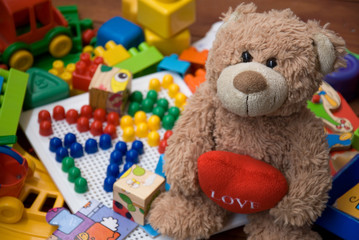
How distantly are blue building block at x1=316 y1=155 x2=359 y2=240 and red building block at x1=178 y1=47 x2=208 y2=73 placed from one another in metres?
0.42

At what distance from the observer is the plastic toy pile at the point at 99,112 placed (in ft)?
2.84

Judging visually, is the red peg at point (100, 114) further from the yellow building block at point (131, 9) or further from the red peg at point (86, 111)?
the yellow building block at point (131, 9)

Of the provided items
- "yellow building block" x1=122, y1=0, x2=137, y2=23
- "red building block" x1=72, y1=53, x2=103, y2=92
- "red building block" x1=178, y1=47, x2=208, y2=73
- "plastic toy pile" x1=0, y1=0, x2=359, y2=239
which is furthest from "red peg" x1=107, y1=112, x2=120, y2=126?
"yellow building block" x1=122, y1=0, x2=137, y2=23

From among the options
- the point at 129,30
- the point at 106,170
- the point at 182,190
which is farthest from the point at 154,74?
the point at 182,190

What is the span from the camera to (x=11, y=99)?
982 mm

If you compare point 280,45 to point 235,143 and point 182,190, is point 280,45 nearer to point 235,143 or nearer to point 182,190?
point 235,143

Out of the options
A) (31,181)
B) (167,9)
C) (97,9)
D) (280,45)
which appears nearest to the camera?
(280,45)

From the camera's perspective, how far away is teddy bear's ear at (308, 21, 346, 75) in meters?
0.71

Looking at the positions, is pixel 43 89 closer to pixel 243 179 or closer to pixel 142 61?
pixel 142 61

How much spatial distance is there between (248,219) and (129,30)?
1.88ft

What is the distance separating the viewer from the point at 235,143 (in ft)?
2.55

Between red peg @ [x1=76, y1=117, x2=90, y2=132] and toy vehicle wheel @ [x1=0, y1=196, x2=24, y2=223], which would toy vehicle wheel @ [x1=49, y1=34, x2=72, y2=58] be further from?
toy vehicle wheel @ [x1=0, y1=196, x2=24, y2=223]

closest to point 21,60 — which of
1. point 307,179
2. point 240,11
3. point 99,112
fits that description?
point 99,112

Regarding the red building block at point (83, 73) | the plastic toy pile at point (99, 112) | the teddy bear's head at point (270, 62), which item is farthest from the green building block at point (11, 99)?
the teddy bear's head at point (270, 62)
